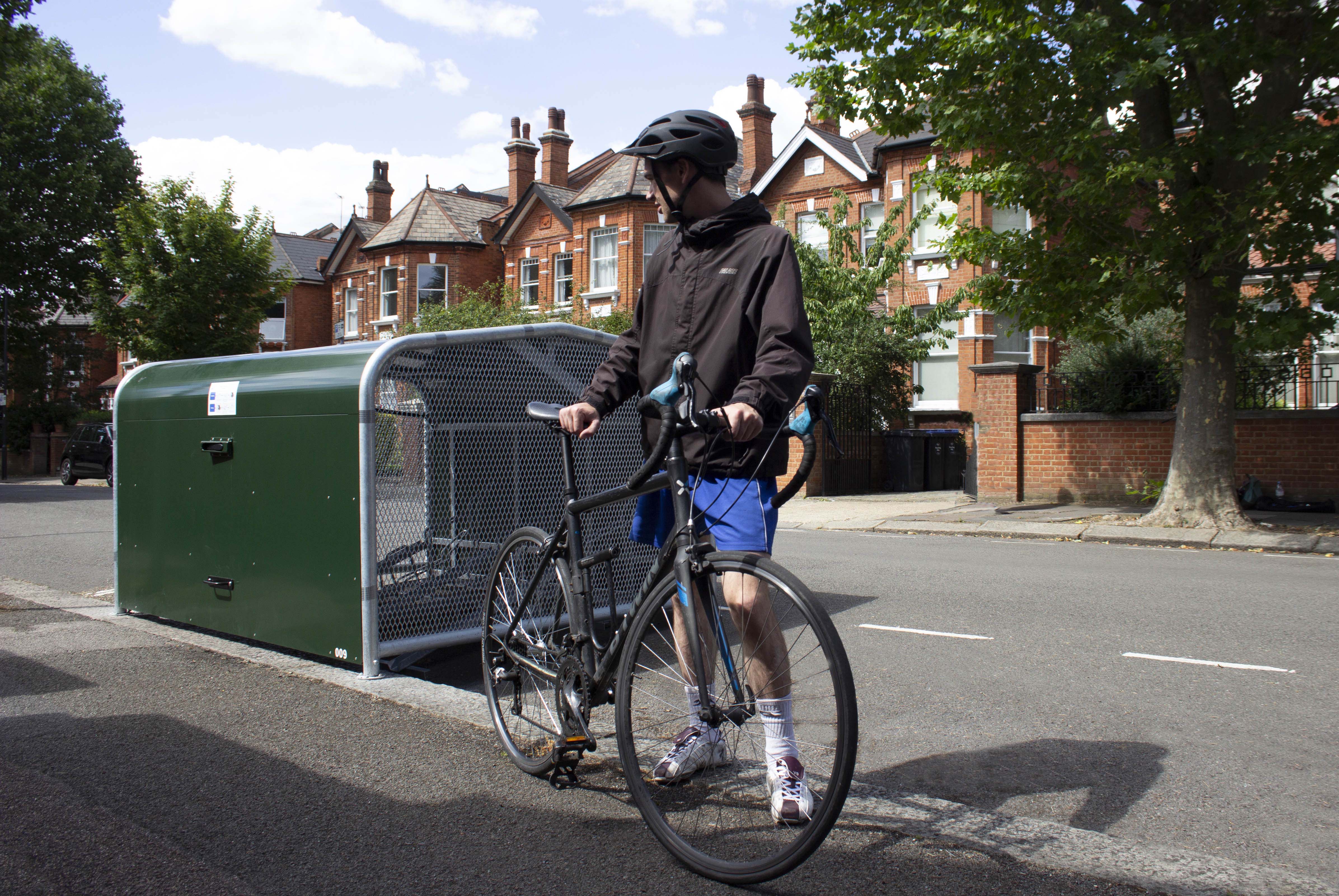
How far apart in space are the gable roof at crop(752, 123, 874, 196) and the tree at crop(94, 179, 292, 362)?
13.9 m

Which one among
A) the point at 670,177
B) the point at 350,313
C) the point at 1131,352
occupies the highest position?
the point at 350,313

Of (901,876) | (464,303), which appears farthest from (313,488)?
(464,303)

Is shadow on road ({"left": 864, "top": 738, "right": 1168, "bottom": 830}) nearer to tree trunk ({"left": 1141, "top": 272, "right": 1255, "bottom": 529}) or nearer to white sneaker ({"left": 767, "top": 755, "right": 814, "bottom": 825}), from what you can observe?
white sneaker ({"left": 767, "top": 755, "right": 814, "bottom": 825})

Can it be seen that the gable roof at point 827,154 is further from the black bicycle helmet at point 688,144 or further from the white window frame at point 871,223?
the black bicycle helmet at point 688,144

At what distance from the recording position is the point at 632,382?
336 centimetres

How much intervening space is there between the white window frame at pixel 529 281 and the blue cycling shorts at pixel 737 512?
33217 mm

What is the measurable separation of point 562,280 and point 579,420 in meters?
32.8

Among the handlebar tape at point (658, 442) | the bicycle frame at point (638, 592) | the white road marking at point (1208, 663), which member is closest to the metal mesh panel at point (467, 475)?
the bicycle frame at point (638, 592)

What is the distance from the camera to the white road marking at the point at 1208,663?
5.21m

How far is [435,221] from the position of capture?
3872cm

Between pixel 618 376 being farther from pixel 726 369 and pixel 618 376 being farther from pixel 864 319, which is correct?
pixel 864 319

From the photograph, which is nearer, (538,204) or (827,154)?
(827,154)

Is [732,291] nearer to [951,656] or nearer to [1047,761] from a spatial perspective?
[1047,761]

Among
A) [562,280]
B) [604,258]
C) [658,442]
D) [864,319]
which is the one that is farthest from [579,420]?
[562,280]
